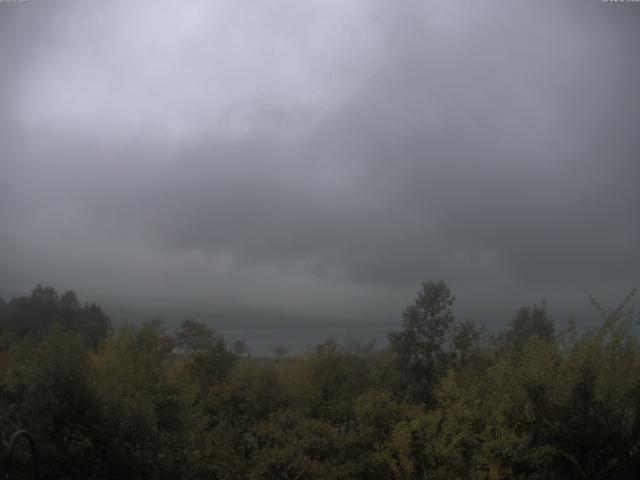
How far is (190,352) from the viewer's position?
41312 millimetres

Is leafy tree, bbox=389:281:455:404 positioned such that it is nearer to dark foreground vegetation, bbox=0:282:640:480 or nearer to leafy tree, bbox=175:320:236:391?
leafy tree, bbox=175:320:236:391

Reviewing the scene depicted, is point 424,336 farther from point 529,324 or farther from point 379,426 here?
point 379,426

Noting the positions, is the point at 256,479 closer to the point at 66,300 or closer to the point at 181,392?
the point at 181,392

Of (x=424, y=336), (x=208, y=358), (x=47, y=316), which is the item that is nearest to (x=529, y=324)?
(x=424, y=336)

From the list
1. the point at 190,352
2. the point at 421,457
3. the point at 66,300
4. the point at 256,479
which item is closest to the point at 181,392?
the point at 256,479

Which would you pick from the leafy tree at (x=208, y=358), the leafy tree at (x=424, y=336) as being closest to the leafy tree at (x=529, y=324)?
the leafy tree at (x=424, y=336)

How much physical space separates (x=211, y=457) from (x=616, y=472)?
42.3 feet

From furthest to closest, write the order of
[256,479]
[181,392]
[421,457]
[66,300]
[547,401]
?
1. [66,300]
2. [181,392]
3. [256,479]
4. [421,457]
5. [547,401]

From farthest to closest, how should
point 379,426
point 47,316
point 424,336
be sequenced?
1. point 47,316
2. point 424,336
3. point 379,426

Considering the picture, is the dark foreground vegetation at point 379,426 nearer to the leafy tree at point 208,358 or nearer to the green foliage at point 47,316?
the leafy tree at point 208,358

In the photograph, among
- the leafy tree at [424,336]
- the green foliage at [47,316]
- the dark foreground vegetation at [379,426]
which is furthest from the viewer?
the green foliage at [47,316]

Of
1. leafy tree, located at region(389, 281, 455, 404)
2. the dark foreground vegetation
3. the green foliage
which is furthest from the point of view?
the green foliage

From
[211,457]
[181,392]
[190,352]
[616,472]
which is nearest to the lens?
[616,472]

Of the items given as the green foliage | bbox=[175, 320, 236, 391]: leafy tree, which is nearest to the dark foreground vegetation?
bbox=[175, 320, 236, 391]: leafy tree
